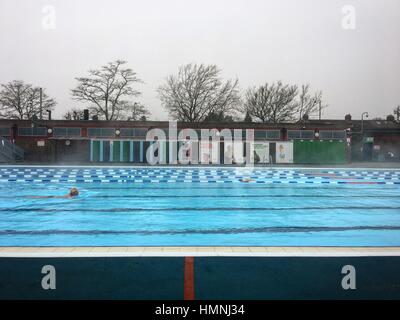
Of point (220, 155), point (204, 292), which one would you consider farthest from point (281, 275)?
point (220, 155)

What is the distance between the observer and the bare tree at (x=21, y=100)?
4722 centimetres

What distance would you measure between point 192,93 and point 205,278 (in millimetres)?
45138

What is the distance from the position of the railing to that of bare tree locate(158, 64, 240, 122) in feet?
57.3

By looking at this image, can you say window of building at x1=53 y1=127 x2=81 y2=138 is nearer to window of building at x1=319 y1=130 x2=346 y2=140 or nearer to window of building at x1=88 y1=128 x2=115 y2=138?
A: window of building at x1=88 y1=128 x2=115 y2=138

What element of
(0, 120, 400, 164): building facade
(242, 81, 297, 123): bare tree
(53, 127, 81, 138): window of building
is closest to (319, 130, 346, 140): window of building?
(0, 120, 400, 164): building facade

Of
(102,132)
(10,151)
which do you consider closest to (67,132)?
(102,132)

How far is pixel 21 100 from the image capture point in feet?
159

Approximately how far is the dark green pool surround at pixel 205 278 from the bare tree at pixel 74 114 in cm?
5019

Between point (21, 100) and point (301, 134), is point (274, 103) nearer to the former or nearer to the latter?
point (301, 134)

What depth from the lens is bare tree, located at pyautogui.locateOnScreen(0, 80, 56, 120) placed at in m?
47.2

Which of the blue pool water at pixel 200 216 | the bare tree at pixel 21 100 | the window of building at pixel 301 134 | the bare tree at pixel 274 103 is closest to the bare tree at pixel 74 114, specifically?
the bare tree at pixel 21 100

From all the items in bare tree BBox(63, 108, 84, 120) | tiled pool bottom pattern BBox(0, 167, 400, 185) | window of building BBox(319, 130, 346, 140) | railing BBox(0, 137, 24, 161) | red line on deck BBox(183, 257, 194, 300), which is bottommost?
tiled pool bottom pattern BBox(0, 167, 400, 185)

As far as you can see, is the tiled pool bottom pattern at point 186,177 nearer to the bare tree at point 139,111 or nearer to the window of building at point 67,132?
the window of building at point 67,132
